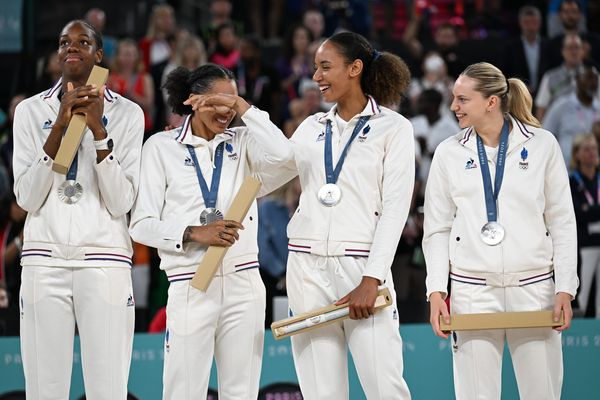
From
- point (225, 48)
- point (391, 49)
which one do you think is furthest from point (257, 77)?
point (391, 49)

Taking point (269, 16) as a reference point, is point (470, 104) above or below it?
below

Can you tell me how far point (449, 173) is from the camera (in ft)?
16.3

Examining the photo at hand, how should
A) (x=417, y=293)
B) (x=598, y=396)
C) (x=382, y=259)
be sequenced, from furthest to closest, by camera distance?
1. (x=417, y=293)
2. (x=598, y=396)
3. (x=382, y=259)

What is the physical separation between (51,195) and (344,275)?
4.46 ft

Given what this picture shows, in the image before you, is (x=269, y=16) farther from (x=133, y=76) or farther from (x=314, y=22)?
(x=133, y=76)

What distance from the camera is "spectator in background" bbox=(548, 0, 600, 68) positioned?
10.8m

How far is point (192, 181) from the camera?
489 centimetres

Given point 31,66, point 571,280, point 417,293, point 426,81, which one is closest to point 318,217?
point 571,280

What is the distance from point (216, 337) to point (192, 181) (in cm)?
71

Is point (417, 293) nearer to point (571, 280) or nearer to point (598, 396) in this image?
point (598, 396)

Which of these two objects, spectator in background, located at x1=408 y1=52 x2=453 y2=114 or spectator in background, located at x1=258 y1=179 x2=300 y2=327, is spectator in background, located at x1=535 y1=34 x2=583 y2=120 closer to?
spectator in background, located at x1=408 y1=52 x2=453 y2=114

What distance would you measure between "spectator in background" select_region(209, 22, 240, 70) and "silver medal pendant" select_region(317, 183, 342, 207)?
6017 millimetres

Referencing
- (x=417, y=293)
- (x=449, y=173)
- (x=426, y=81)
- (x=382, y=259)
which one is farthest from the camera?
(x=426, y=81)

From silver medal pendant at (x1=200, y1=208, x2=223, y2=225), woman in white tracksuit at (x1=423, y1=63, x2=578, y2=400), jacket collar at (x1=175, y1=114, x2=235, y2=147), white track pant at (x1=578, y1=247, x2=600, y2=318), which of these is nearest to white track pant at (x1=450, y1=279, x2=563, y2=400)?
woman in white tracksuit at (x1=423, y1=63, x2=578, y2=400)
